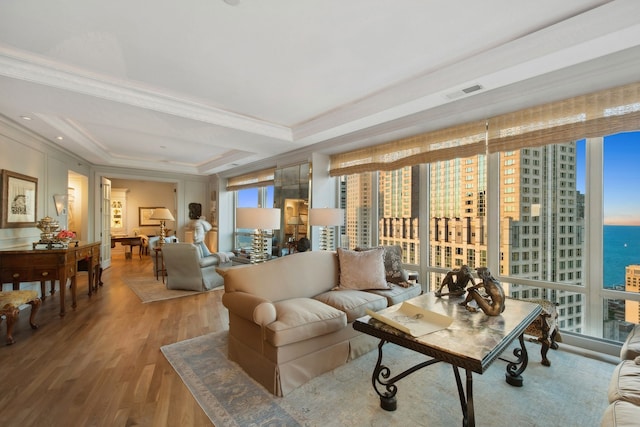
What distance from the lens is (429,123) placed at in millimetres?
3375

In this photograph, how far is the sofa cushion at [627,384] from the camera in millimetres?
1391

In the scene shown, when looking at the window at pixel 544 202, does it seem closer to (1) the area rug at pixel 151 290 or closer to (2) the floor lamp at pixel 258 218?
(2) the floor lamp at pixel 258 218

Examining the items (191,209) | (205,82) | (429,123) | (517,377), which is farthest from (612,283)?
(191,209)

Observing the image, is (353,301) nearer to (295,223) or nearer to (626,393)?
(626,393)

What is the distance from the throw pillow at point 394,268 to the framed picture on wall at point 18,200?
4875 millimetres

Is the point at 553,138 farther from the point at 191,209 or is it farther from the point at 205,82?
the point at 191,209

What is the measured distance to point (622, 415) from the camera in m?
1.25

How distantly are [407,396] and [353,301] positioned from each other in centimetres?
89

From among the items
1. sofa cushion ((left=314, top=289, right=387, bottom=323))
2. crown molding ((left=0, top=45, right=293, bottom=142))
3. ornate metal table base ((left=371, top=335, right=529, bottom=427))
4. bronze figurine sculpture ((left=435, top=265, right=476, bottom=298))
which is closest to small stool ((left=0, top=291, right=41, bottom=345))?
crown molding ((left=0, top=45, right=293, bottom=142))

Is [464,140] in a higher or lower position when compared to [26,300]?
higher

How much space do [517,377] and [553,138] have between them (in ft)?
7.04

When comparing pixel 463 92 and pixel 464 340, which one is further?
pixel 463 92

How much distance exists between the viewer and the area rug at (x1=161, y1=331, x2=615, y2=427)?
1814 mm

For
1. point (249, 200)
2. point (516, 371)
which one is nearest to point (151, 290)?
point (249, 200)
